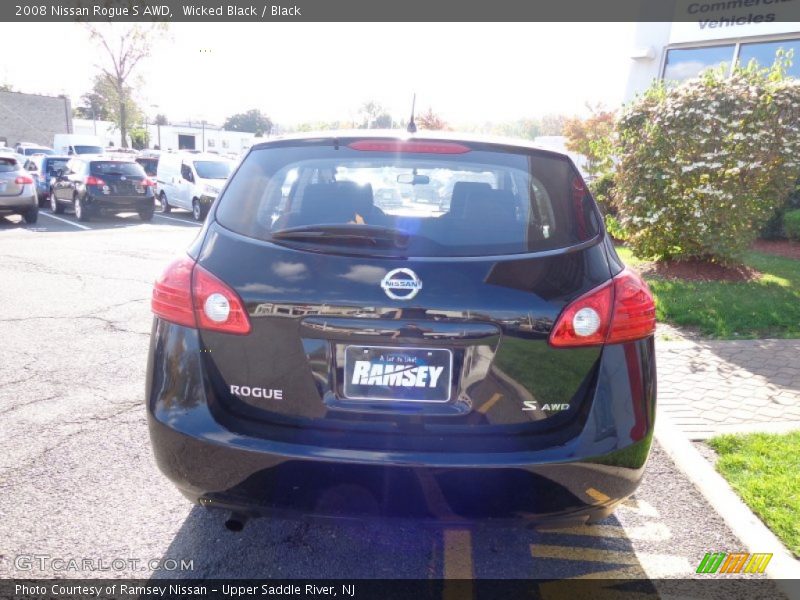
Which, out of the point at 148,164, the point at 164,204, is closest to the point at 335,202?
the point at 164,204

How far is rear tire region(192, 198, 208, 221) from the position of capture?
59.7 ft

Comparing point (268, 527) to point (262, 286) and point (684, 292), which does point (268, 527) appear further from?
point (684, 292)

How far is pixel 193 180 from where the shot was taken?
18.4m

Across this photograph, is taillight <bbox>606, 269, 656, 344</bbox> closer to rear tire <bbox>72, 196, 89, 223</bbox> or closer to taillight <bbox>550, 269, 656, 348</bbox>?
taillight <bbox>550, 269, 656, 348</bbox>

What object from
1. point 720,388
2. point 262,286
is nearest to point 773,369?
point 720,388

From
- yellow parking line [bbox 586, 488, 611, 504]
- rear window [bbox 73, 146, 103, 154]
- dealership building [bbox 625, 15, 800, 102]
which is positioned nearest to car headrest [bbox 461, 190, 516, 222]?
yellow parking line [bbox 586, 488, 611, 504]

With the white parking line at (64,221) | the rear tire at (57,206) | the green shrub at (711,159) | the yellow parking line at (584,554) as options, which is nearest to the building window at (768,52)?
the green shrub at (711,159)

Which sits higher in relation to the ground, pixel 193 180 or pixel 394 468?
pixel 394 468

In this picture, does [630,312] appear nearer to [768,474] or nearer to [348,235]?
[348,235]

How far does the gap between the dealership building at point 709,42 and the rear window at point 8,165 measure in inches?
574

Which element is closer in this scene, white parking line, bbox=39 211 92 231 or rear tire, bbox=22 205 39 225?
rear tire, bbox=22 205 39 225

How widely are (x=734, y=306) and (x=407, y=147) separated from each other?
220 inches

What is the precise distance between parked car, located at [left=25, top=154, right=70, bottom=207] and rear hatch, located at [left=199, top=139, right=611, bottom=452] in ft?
64.2

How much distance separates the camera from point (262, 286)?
214cm
